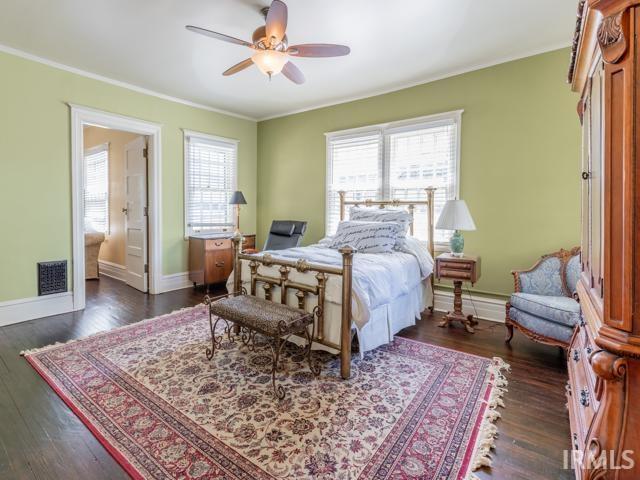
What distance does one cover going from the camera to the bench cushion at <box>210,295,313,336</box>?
2170 millimetres

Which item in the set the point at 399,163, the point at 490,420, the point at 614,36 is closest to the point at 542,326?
the point at 490,420

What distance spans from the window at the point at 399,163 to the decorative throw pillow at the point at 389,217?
462mm

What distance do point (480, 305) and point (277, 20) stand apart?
3.49 meters

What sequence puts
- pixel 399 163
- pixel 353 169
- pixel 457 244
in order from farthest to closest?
pixel 353 169, pixel 399 163, pixel 457 244

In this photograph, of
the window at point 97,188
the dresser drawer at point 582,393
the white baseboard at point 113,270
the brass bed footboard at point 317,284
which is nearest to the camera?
the dresser drawer at point 582,393

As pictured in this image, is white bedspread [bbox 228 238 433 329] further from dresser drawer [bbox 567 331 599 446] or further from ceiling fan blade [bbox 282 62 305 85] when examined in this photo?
ceiling fan blade [bbox 282 62 305 85]

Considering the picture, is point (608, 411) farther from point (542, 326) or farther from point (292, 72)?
point (292, 72)

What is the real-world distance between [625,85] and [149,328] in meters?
3.80

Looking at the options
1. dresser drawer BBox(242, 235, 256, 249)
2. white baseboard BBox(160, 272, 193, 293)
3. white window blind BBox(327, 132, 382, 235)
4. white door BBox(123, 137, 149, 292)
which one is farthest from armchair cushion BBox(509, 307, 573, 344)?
white door BBox(123, 137, 149, 292)

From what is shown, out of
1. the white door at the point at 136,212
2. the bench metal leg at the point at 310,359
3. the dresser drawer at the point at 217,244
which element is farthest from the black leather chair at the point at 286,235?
the bench metal leg at the point at 310,359

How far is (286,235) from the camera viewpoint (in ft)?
16.0

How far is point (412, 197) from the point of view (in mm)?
4227

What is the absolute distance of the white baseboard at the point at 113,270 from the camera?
5578mm

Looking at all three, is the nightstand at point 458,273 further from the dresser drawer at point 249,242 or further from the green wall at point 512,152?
the dresser drawer at point 249,242
